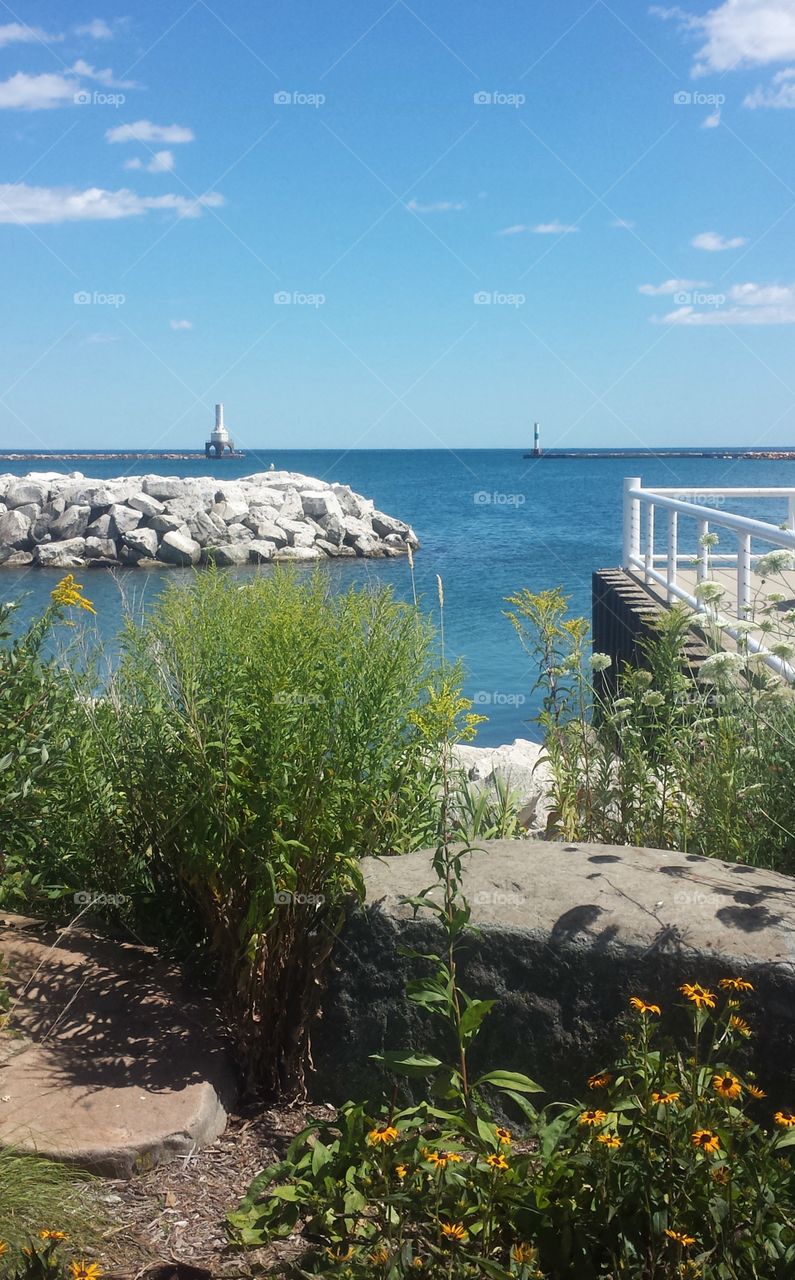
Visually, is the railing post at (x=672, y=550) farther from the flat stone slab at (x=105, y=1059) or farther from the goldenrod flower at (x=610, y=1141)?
the goldenrod flower at (x=610, y=1141)

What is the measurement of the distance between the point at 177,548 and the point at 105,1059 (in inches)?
1158

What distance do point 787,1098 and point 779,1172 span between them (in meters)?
0.95

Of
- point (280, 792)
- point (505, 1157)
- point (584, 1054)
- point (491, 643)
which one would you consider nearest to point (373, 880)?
point (280, 792)

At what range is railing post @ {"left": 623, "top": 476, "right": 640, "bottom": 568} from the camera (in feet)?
47.1

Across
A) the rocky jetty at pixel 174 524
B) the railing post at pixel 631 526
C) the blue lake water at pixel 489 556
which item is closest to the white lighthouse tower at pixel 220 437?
the blue lake water at pixel 489 556

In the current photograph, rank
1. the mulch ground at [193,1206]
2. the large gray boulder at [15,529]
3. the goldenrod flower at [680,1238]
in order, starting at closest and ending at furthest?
1. the goldenrod flower at [680,1238]
2. the mulch ground at [193,1206]
3. the large gray boulder at [15,529]

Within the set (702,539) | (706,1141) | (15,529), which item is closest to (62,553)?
(15,529)

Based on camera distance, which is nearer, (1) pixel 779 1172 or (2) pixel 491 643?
(1) pixel 779 1172

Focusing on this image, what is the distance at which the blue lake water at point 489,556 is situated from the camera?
14.3m

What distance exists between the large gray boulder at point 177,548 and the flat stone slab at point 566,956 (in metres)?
28.8

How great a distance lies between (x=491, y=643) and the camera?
18.2 m

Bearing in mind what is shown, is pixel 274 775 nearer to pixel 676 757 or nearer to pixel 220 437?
pixel 676 757

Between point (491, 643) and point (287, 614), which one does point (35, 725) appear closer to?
point (287, 614)

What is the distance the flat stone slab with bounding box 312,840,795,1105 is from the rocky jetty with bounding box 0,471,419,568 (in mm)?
27124
